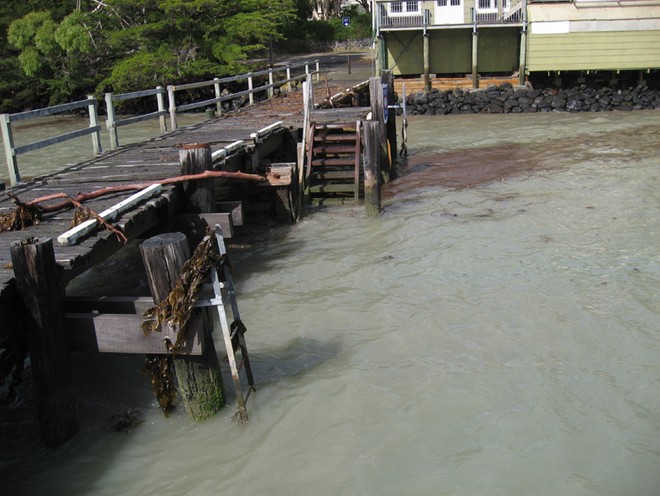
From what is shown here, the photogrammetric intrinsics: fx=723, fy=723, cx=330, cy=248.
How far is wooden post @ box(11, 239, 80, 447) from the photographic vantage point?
5.46 meters

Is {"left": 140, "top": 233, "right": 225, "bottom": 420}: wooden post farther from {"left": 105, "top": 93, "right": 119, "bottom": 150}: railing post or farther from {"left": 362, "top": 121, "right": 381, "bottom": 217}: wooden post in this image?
{"left": 362, "top": 121, "right": 381, "bottom": 217}: wooden post

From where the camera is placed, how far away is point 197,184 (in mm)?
8914

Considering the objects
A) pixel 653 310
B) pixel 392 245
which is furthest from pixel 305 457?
pixel 392 245

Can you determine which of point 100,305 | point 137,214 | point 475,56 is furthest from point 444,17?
point 100,305

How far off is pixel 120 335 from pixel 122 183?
166 inches

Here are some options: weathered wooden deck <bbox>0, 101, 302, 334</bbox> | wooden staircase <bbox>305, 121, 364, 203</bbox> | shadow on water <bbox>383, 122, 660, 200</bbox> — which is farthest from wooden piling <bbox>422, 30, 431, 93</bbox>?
wooden staircase <bbox>305, 121, 364, 203</bbox>

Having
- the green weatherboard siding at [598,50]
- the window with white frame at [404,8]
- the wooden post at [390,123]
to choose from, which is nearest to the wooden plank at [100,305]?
the wooden post at [390,123]

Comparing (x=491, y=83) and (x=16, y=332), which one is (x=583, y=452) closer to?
(x=16, y=332)

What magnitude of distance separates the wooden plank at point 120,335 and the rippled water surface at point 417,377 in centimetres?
91

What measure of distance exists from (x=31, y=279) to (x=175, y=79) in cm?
2983

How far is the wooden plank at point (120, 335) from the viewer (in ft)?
18.5

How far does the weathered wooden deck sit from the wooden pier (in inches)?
0.6

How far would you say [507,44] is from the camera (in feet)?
109

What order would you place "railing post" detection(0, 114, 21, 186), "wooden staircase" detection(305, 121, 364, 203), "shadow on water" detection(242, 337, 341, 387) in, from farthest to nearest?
1. "wooden staircase" detection(305, 121, 364, 203)
2. "railing post" detection(0, 114, 21, 186)
3. "shadow on water" detection(242, 337, 341, 387)
